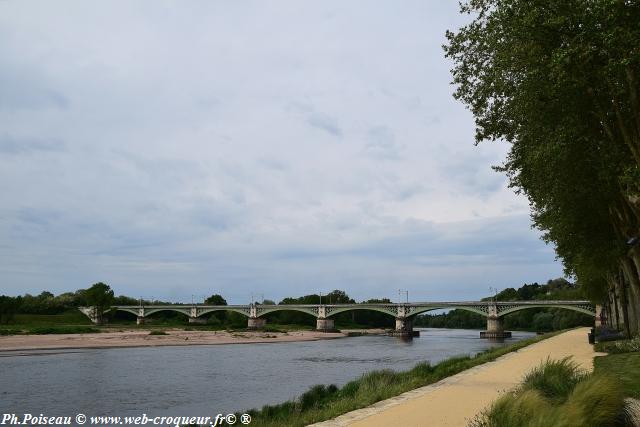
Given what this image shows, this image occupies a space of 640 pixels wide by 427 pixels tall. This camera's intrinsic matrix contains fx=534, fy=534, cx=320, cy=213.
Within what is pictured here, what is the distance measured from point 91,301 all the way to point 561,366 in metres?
Result: 137

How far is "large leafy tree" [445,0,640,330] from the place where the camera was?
1703cm

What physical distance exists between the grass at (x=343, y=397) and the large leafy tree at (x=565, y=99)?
10110 mm

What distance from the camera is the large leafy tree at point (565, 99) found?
55.9 feet

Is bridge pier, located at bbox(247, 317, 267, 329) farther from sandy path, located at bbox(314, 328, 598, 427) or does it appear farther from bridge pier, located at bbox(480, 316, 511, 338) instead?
sandy path, located at bbox(314, 328, 598, 427)

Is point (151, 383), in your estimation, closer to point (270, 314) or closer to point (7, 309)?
point (7, 309)

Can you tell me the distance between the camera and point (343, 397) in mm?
19969

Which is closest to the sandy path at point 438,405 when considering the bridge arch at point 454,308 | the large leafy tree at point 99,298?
the bridge arch at point 454,308

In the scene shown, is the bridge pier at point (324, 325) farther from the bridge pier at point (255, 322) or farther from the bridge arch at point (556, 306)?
the bridge arch at point (556, 306)

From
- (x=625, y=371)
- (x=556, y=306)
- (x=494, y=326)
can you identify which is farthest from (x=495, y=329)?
(x=625, y=371)

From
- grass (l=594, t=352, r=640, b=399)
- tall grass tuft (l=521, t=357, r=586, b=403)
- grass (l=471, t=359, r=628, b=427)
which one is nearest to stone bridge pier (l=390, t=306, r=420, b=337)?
grass (l=594, t=352, r=640, b=399)

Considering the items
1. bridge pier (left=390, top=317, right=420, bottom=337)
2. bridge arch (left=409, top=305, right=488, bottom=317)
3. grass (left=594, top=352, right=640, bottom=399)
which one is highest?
bridge arch (left=409, top=305, right=488, bottom=317)

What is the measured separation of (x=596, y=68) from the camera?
17969mm

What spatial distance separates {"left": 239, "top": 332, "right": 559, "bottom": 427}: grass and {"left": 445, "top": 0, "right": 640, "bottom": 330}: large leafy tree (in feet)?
33.2

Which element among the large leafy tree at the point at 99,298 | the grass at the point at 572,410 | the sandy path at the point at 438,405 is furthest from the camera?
the large leafy tree at the point at 99,298
